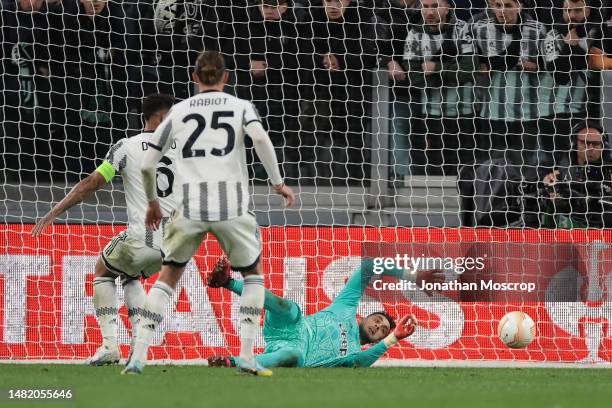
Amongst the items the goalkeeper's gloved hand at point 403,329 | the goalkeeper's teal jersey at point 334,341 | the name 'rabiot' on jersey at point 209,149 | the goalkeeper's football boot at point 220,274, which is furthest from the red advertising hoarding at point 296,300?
the name 'rabiot' on jersey at point 209,149

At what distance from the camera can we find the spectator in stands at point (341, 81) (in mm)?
12570

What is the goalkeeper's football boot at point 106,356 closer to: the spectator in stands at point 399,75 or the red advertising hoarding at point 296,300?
the red advertising hoarding at point 296,300

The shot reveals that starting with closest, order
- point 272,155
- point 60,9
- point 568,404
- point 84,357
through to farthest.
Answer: point 568,404
point 272,155
point 84,357
point 60,9

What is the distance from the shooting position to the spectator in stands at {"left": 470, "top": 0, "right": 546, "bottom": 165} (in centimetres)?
1259

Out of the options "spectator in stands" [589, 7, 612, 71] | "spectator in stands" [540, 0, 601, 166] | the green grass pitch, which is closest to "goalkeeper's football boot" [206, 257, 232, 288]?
the green grass pitch

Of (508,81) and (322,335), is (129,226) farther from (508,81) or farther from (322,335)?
(508,81)

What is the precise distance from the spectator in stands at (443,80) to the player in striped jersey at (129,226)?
3922mm

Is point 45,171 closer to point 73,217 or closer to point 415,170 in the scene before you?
point 73,217

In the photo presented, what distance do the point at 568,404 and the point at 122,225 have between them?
5.93 m

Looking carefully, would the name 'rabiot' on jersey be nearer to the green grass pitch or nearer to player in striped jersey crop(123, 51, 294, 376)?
player in striped jersey crop(123, 51, 294, 376)

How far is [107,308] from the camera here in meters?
9.65

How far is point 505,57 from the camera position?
1265cm

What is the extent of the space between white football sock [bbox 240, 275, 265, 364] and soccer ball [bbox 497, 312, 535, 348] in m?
3.49

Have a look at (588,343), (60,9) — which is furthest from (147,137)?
(588,343)
